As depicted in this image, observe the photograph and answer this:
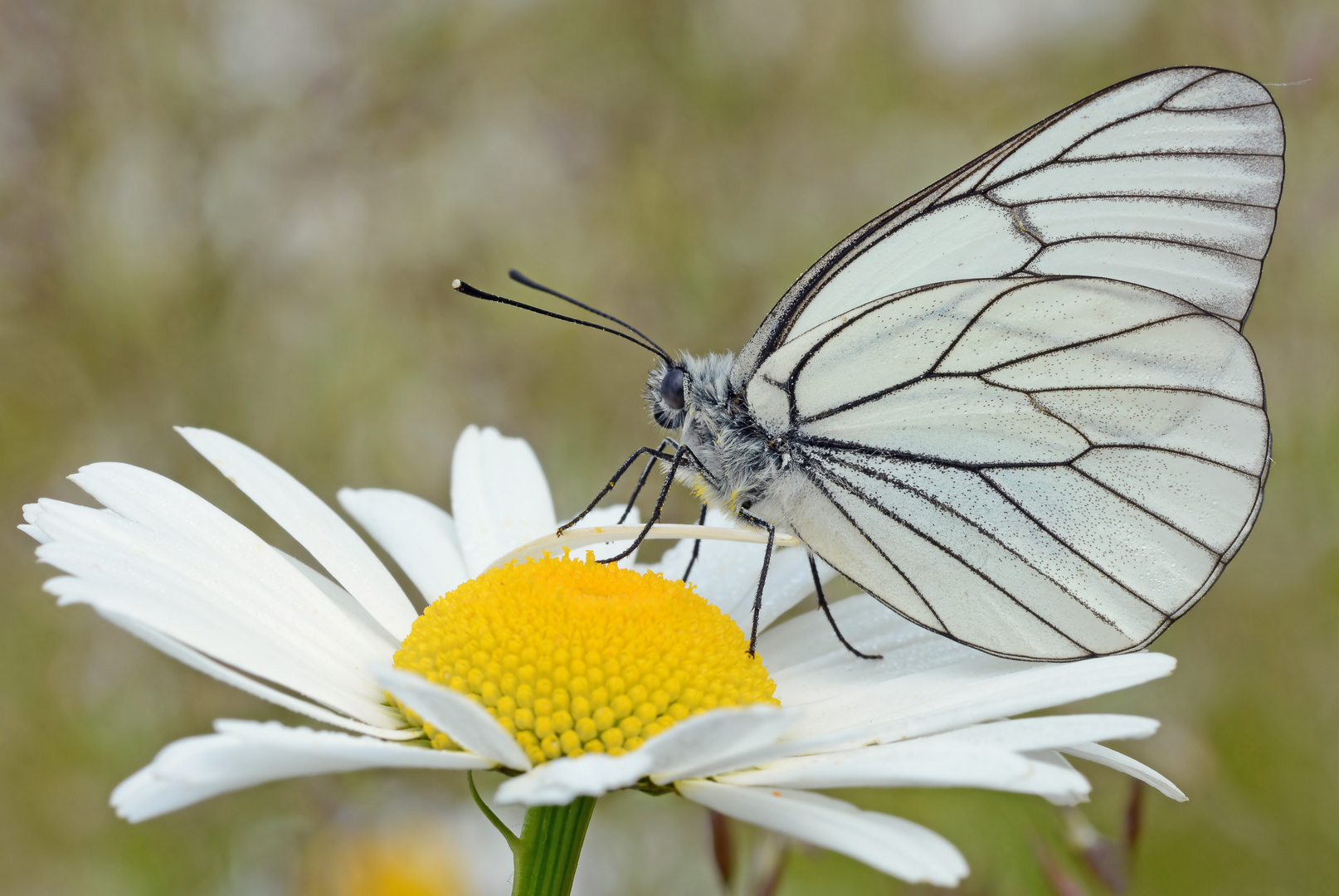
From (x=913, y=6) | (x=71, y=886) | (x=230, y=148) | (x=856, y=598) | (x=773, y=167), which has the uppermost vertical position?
(x=913, y=6)

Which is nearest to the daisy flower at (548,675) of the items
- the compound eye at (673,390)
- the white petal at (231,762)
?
the white petal at (231,762)

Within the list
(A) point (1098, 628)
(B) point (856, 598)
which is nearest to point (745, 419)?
(B) point (856, 598)

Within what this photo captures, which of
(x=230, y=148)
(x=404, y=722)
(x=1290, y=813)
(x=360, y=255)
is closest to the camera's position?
(x=404, y=722)

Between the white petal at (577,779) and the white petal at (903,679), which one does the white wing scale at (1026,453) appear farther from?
the white petal at (577,779)

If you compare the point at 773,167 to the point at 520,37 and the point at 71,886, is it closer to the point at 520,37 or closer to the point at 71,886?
the point at 520,37

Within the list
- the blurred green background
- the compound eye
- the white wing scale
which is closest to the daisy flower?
the white wing scale

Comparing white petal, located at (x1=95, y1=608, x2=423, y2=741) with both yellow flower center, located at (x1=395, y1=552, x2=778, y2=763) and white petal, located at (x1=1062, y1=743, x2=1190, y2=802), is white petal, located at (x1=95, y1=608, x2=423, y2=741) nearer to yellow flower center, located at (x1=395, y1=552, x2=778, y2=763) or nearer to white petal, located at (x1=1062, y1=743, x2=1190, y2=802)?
yellow flower center, located at (x1=395, y1=552, x2=778, y2=763)

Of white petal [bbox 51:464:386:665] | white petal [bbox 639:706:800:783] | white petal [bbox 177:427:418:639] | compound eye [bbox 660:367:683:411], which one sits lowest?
white petal [bbox 639:706:800:783]
